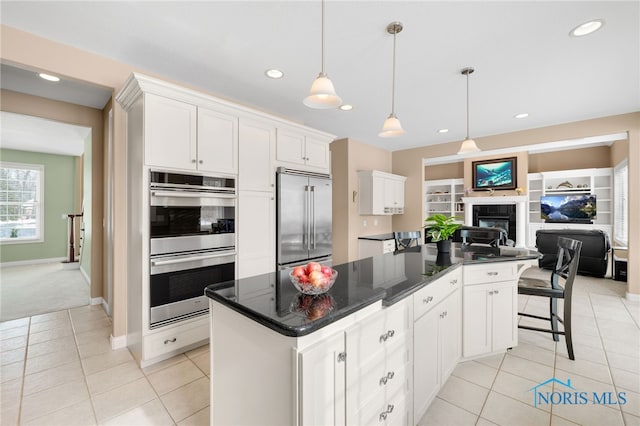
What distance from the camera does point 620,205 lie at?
648cm

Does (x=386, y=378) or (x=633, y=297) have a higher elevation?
(x=386, y=378)

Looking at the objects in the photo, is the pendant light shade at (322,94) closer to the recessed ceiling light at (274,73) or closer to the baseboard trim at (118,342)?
the recessed ceiling light at (274,73)

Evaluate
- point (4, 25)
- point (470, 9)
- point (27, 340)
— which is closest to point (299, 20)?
point (470, 9)

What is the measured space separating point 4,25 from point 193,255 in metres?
2.30

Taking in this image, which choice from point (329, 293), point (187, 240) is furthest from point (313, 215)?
point (329, 293)

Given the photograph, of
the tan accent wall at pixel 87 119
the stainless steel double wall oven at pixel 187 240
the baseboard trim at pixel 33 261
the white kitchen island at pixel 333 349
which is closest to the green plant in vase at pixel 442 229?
the white kitchen island at pixel 333 349

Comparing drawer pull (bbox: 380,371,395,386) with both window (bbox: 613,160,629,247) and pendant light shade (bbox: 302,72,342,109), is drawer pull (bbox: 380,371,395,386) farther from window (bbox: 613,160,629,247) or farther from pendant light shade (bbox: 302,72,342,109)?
window (bbox: 613,160,629,247)

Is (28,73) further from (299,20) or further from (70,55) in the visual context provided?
(299,20)

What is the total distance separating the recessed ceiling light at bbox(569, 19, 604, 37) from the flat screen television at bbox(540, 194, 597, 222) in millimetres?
6813

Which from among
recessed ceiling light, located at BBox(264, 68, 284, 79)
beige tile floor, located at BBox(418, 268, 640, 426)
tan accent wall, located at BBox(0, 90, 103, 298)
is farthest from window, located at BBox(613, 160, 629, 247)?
tan accent wall, located at BBox(0, 90, 103, 298)

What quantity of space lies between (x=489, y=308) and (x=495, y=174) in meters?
6.91

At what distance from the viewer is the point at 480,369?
2369 mm

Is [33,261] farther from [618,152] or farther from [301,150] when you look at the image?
[618,152]

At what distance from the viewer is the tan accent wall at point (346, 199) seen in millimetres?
5336
